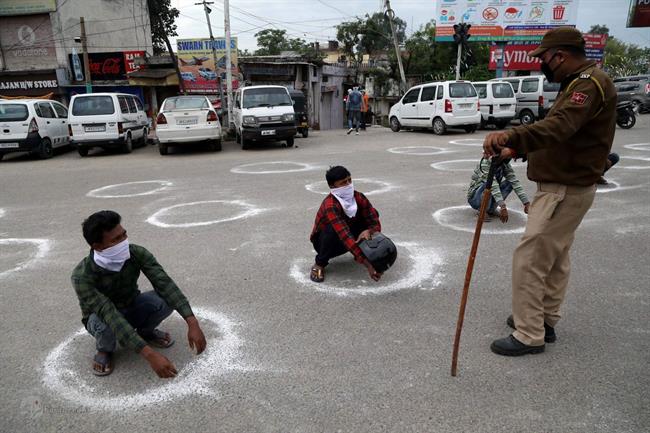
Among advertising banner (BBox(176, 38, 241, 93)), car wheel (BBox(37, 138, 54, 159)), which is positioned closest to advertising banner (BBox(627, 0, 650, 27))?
advertising banner (BBox(176, 38, 241, 93))

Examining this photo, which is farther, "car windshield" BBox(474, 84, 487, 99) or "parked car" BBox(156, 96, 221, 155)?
"car windshield" BBox(474, 84, 487, 99)

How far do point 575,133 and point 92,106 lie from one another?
13.7 meters

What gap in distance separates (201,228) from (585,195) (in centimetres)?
451

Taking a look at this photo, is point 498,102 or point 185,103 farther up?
point 185,103

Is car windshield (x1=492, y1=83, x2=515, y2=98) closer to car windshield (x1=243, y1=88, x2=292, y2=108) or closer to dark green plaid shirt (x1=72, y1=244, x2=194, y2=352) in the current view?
car windshield (x1=243, y1=88, x2=292, y2=108)

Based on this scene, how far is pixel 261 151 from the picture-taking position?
13.8 m

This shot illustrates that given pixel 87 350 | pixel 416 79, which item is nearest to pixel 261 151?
pixel 87 350

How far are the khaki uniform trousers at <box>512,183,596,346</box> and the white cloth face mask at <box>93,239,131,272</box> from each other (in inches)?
98.5

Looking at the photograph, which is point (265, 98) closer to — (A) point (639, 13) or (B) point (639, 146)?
(B) point (639, 146)

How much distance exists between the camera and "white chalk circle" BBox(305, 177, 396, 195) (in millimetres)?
7883

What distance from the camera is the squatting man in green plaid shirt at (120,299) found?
2.74 metres

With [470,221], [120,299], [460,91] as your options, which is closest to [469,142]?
[460,91]

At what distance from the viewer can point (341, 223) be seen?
4.00 m

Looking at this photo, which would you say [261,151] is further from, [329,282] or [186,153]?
[329,282]
